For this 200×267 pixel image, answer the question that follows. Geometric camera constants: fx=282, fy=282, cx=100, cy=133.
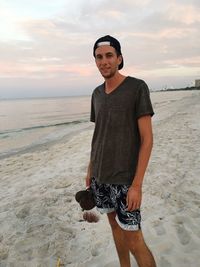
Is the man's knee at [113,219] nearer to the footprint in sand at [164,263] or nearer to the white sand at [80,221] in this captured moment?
the white sand at [80,221]

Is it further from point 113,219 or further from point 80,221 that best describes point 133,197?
point 80,221

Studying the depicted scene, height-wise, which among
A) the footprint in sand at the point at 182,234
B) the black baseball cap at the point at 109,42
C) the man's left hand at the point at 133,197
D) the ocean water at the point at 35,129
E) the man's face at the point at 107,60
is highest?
the black baseball cap at the point at 109,42

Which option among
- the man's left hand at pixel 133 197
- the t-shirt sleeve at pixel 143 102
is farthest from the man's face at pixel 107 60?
the man's left hand at pixel 133 197

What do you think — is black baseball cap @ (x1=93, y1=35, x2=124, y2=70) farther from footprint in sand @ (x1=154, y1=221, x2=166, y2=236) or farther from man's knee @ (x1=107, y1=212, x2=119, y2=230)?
footprint in sand @ (x1=154, y1=221, x2=166, y2=236)

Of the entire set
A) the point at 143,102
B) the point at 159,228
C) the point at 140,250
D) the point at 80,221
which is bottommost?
the point at 80,221

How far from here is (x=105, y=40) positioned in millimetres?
2643

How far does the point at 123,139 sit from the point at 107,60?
0.75m

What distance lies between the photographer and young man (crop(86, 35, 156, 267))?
2.51 meters

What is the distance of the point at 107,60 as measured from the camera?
2.63 meters

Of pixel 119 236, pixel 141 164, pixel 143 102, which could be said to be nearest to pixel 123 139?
pixel 141 164

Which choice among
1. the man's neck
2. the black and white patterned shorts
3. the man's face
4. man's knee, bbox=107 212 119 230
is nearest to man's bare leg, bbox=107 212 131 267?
man's knee, bbox=107 212 119 230

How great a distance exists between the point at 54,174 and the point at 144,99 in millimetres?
6234

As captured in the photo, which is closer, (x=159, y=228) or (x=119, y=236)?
(x=119, y=236)

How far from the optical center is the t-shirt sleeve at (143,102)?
246cm
